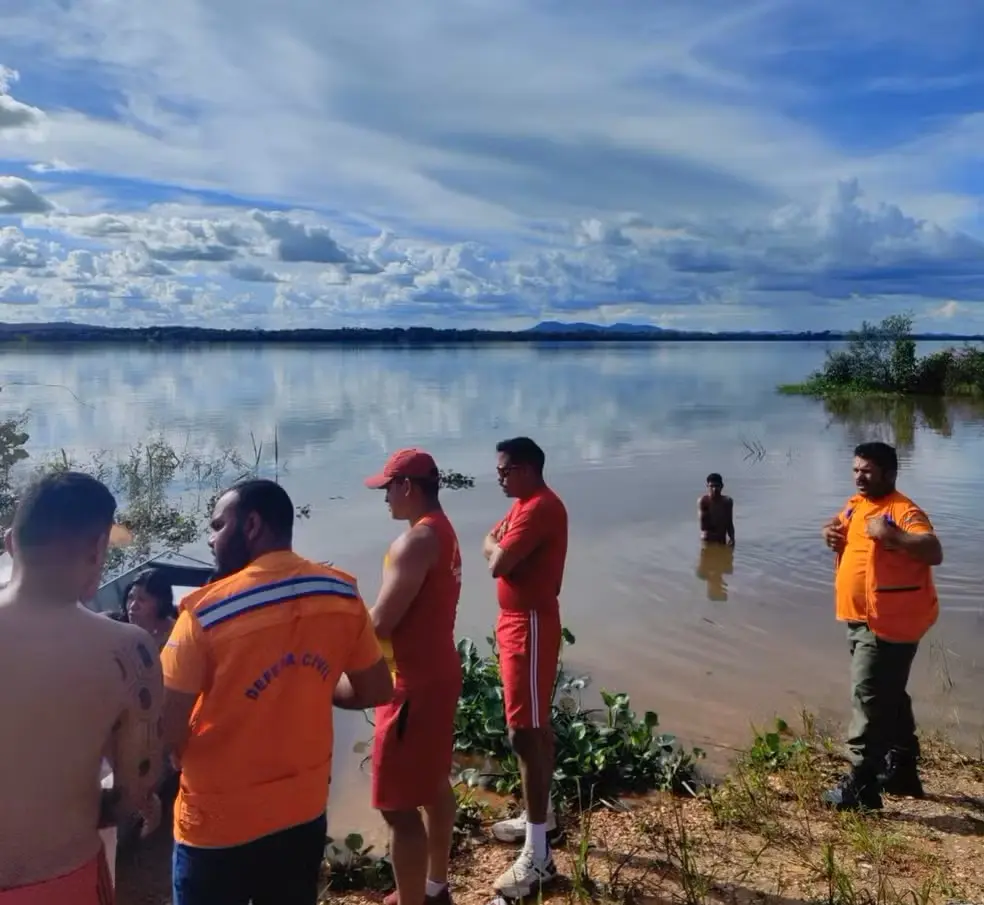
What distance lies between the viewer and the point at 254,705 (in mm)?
2494

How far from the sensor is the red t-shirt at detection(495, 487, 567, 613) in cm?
411

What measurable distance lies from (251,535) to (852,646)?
3428mm

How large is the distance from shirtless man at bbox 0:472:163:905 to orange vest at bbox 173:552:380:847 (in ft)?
0.63

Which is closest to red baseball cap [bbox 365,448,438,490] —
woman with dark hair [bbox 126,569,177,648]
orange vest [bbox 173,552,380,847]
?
orange vest [bbox 173,552,380,847]

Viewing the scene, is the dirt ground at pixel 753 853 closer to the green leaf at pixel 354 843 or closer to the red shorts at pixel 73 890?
the green leaf at pixel 354 843

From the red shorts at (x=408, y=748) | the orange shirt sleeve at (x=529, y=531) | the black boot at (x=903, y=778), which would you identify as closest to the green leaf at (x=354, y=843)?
the red shorts at (x=408, y=748)

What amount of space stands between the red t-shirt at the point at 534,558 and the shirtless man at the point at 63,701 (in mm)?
2049

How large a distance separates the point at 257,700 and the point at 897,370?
4438cm

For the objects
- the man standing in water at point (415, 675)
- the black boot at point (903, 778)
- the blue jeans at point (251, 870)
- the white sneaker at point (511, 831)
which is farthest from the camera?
the black boot at point (903, 778)

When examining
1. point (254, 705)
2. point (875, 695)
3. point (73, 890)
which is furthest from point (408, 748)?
point (875, 695)

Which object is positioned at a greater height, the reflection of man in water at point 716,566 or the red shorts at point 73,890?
the red shorts at point 73,890

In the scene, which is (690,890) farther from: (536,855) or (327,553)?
(327,553)

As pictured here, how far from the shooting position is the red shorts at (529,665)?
405 cm

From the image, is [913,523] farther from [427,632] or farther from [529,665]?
[427,632]
